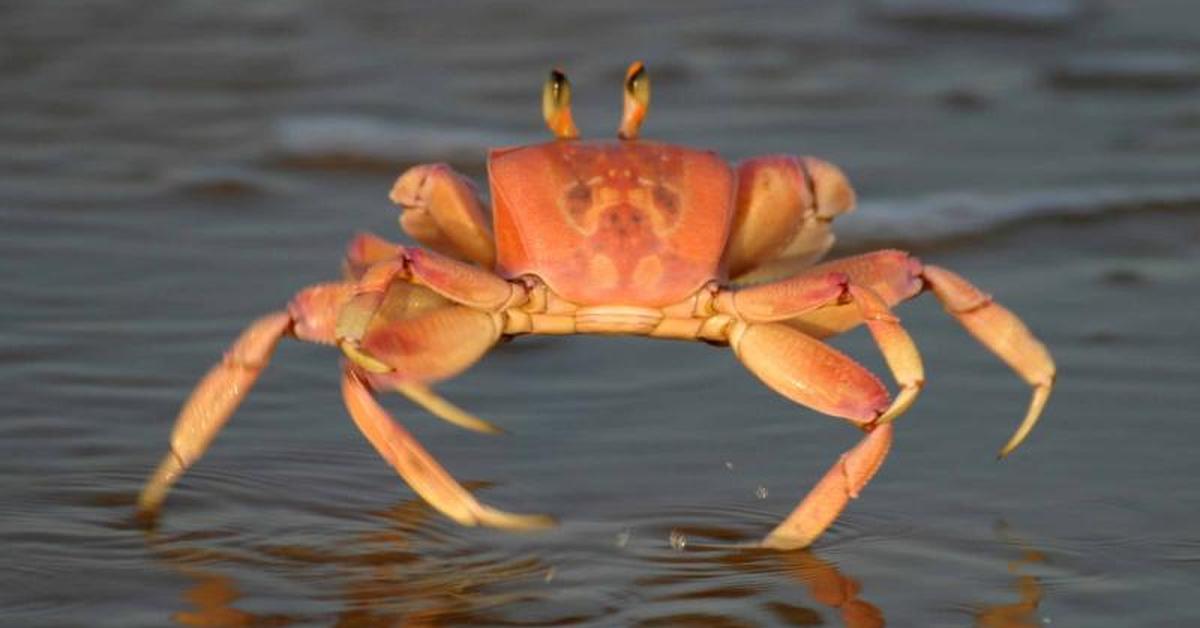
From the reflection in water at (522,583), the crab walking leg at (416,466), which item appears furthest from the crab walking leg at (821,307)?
the crab walking leg at (416,466)

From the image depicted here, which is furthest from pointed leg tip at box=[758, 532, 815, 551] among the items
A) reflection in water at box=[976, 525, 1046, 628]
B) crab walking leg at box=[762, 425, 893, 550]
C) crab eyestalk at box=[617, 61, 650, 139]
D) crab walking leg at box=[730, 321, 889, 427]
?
crab eyestalk at box=[617, 61, 650, 139]

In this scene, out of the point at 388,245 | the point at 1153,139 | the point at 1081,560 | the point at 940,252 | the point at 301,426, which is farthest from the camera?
the point at 1153,139

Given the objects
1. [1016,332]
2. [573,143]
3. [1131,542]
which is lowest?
[1131,542]

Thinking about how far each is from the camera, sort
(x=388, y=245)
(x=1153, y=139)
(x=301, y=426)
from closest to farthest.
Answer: (x=388, y=245) → (x=301, y=426) → (x=1153, y=139)

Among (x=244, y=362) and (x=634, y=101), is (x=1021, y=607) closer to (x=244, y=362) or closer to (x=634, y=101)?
(x=634, y=101)

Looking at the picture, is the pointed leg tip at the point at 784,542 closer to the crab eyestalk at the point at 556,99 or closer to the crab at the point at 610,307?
the crab at the point at 610,307

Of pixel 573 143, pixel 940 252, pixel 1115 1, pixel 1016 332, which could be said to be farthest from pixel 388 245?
pixel 1115 1

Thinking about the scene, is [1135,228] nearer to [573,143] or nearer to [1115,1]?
[573,143]
